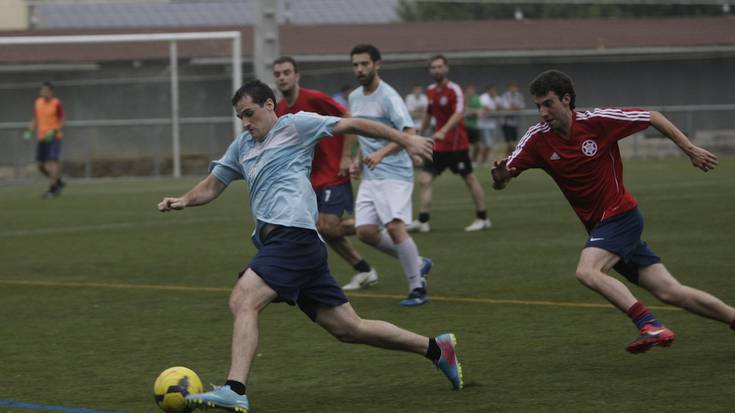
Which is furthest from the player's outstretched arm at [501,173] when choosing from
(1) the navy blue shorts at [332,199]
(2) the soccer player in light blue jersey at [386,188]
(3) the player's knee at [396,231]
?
(1) the navy blue shorts at [332,199]

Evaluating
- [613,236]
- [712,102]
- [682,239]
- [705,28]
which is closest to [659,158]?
[712,102]

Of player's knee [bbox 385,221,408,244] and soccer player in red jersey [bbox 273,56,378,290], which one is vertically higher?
soccer player in red jersey [bbox 273,56,378,290]

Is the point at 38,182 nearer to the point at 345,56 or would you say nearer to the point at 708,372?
the point at 345,56

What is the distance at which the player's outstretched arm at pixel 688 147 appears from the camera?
24.1 ft

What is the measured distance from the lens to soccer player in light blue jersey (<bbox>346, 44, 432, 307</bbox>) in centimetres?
1060

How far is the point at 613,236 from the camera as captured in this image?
7508mm

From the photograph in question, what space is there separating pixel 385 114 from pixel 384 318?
202cm

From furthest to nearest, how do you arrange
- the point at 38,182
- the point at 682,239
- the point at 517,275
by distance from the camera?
the point at 38,182
the point at 682,239
the point at 517,275

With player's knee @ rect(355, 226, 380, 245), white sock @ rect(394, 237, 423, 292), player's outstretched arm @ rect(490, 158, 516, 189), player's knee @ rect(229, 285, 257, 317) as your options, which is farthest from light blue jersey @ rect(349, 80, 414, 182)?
player's knee @ rect(229, 285, 257, 317)

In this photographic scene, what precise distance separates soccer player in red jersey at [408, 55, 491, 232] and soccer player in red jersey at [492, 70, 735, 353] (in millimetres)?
8587

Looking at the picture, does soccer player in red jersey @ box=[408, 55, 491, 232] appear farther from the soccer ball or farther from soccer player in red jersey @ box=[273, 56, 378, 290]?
the soccer ball

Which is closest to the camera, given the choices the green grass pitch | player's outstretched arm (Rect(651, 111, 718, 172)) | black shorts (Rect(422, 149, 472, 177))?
the green grass pitch

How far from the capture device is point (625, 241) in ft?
24.6

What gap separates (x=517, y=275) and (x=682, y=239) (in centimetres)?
326
